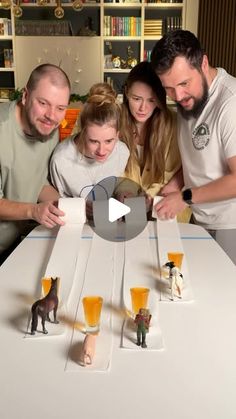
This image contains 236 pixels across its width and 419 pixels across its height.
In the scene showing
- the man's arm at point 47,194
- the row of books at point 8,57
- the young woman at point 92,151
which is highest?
the row of books at point 8,57

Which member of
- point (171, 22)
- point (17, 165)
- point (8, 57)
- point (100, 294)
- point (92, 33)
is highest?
point (171, 22)

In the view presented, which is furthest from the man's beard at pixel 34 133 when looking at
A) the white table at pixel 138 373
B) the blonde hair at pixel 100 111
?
the white table at pixel 138 373

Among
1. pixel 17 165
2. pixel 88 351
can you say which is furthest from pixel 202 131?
pixel 88 351

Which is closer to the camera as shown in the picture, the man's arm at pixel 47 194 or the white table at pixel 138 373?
the white table at pixel 138 373

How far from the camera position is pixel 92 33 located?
5691 millimetres

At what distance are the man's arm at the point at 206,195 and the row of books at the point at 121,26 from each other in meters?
4.39

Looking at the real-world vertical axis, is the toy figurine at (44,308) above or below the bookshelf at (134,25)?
below

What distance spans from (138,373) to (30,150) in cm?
121

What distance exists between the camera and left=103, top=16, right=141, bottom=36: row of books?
5.64 m

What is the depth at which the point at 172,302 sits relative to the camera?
1229mm

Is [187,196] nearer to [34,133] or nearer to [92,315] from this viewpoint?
[34,133]

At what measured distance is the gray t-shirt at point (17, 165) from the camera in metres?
1.84

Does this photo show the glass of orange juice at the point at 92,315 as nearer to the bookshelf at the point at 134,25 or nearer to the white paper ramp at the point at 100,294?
the white paper ramp at the point at 100,294

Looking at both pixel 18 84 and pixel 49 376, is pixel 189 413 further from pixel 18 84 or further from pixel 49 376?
pixel 18 84
